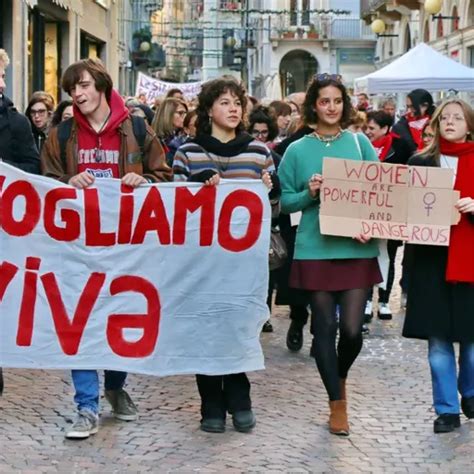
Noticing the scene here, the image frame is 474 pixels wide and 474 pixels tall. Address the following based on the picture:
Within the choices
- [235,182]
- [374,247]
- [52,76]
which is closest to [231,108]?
[235,182]

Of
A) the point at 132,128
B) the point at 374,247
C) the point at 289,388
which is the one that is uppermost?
the point at 132,128

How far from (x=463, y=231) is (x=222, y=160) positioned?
4.48ft

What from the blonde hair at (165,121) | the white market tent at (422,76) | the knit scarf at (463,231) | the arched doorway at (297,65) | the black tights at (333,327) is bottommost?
the black tights at (333,327)

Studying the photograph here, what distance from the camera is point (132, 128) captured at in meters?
6.63

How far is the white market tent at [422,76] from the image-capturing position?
1873 centimetres

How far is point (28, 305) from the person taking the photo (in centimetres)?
658

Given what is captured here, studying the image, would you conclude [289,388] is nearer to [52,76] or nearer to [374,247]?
[374,247]

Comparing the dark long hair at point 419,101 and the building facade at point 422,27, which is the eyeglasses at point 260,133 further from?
the building facade at point 422,27

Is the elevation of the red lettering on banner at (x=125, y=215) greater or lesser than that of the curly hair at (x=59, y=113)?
lesser

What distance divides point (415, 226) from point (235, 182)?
1014mm

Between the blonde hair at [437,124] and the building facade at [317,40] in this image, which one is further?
the building facade at [317,40]

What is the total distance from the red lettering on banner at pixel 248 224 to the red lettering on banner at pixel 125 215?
48 cm

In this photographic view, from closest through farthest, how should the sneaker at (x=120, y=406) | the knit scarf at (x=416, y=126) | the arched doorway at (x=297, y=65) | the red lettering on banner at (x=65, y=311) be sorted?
the red lettering on banner at (x=65, y=311), the sneaker at (x=120, y=406), the knit scarf at (x=416, y=126), the arched doorway at (x=297, y=65)

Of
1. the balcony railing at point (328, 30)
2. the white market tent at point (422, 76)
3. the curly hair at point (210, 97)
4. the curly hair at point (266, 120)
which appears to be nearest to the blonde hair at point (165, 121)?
the curly hair at point (266, 120)
